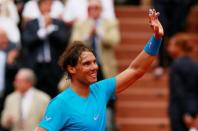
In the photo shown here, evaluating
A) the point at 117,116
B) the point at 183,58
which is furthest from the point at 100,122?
the point at 117,116

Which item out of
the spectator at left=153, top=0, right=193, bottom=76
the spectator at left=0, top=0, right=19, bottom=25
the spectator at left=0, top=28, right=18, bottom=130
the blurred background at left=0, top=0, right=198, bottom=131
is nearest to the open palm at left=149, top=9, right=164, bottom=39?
the blurred background at left=0, top=0, right=198, bottom=131

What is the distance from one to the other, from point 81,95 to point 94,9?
4958 mm

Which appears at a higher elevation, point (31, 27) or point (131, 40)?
point (31, 27)

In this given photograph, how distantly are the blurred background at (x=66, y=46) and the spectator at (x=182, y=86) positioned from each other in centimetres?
5

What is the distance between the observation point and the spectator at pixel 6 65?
11633mm

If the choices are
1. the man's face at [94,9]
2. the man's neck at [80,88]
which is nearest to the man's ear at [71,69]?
the man's neck at [80,88]

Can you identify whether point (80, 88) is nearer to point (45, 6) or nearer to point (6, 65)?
point (6, 65)

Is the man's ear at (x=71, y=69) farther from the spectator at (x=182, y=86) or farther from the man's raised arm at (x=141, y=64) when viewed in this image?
the spectator at (x=182, y=86)

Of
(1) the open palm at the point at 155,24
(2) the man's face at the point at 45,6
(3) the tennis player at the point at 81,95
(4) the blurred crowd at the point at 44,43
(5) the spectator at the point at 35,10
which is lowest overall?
(4) the blurred crowd at the point at 44,43

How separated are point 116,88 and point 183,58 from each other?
4040 mm

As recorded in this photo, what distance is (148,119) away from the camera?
42.7ft

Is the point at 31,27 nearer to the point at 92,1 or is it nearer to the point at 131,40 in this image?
the point at 92,1

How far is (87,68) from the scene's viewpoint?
6.66 meters

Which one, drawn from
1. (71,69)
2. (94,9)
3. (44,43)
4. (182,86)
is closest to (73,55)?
(71,69)
